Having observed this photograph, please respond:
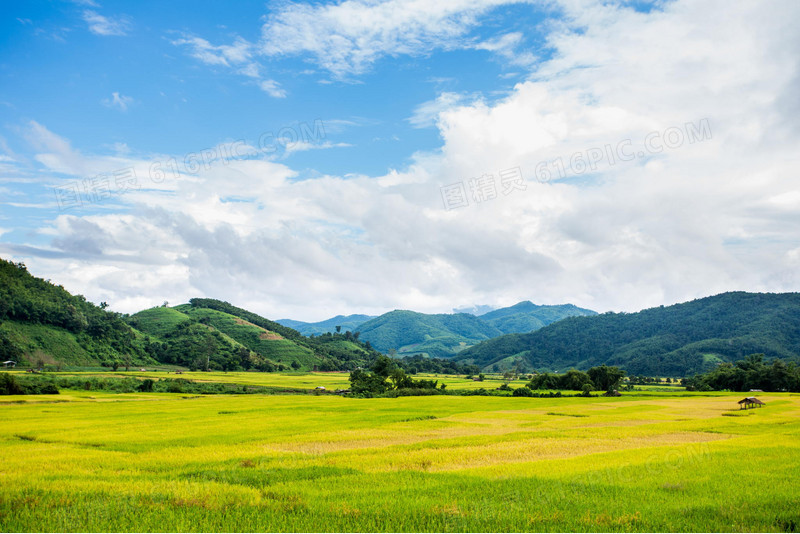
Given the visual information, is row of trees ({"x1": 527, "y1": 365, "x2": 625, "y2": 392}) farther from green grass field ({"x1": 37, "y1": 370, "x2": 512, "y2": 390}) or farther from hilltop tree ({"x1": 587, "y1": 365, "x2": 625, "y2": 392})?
green grass field ({"x1": 37, "y1": 370, "x2": 512, "y2": 390})

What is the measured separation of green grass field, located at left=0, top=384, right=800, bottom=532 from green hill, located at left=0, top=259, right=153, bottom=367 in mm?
109630

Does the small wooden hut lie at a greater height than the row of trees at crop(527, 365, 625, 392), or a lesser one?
greater

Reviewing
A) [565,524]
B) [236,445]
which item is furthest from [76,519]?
[236,445]

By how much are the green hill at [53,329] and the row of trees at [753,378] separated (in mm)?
145092

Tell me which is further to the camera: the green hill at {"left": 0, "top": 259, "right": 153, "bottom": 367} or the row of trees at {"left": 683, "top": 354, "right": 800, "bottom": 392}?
the green hill at {"left": 0, "top": 259, "right": 153, "bottom": 367}

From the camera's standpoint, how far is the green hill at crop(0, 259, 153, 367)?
12031 cm

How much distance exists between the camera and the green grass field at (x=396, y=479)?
480 inches

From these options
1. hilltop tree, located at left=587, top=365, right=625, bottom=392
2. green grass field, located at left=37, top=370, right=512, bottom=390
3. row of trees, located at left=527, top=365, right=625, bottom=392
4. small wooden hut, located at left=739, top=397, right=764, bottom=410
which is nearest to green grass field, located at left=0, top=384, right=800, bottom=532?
small wooden hut, located at left=739, top=397, right=764, bottom=410

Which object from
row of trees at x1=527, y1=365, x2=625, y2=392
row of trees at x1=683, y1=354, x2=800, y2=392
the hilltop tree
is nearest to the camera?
row of trees at x1=683, y1=354, x2=800, y2=392

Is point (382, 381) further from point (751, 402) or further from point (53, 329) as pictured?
point (53, 329)

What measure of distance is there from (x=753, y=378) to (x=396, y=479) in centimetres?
10023

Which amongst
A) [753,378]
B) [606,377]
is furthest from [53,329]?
[753,378]

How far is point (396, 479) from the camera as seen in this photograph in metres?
16.8

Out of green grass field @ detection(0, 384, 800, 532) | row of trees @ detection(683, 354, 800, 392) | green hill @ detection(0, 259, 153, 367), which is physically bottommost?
row of trees @ detection(683, 354, 800, 392)
